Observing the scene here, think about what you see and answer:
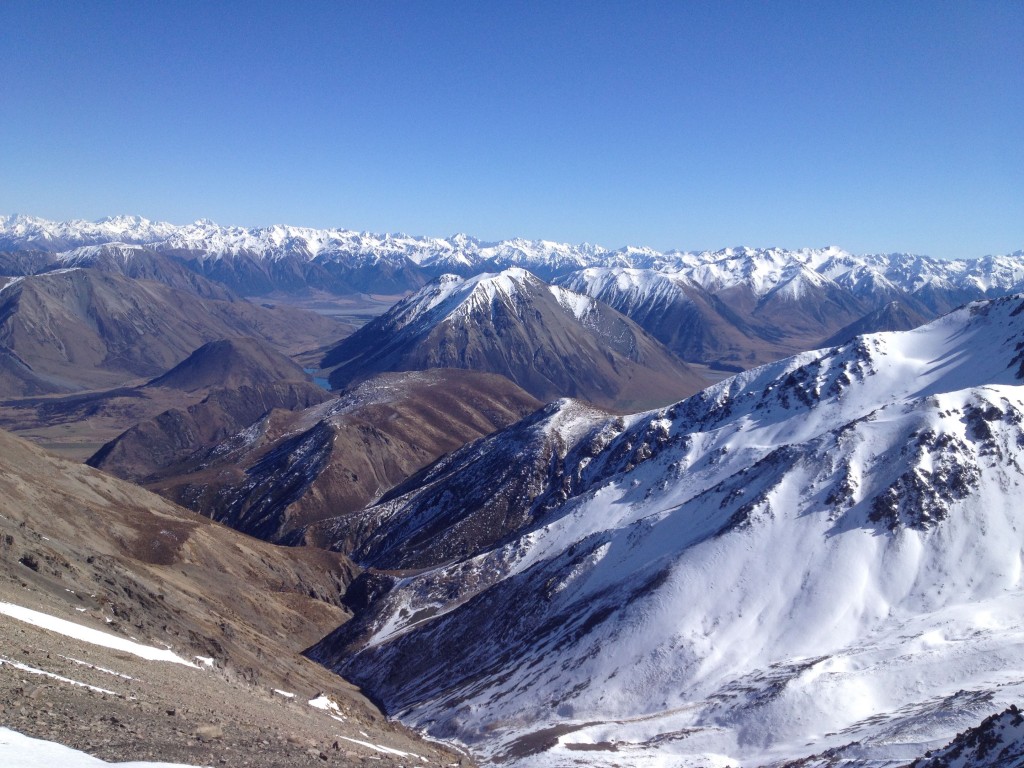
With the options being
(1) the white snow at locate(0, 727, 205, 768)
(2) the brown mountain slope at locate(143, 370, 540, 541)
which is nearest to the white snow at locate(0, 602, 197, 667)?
(1) the white snow at locate(0, 727, 205, 768)

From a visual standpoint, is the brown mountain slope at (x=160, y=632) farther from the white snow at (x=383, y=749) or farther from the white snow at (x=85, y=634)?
the white snow at (x=85, y=634)

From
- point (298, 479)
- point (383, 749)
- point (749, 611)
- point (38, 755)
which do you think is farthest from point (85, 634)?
point (298, 479)

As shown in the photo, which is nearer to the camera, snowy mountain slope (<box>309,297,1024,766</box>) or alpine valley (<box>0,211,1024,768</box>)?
alpine valley (<box>0,211,1024,768</box>)

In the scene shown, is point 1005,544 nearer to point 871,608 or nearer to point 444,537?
point 871,608

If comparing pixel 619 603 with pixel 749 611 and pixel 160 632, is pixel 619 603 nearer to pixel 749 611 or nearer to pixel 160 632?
pixel 749 611

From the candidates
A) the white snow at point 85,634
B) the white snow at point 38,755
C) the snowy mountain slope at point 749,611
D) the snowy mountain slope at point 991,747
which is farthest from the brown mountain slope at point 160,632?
the snowy mountain slope at point 991,747

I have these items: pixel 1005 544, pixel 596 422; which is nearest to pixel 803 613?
pixel 1005 544

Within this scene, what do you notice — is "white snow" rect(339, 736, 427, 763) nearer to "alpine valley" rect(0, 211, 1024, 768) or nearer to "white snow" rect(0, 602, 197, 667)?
"alpine valley" rect(0, 211, 1024, 768)
